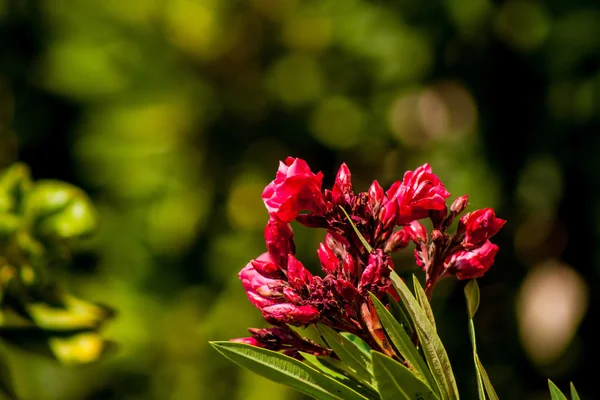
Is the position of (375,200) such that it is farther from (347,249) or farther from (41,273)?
(41,273)

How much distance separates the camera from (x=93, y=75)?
3000 millimetres

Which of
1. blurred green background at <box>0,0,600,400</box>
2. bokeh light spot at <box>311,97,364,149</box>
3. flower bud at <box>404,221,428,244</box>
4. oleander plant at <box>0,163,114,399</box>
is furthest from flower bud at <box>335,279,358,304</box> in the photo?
bokeh light spot at <box>311,97,364,149</box>

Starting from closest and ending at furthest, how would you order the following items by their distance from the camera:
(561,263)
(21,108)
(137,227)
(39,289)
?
(39,289) → (137,227) → (21,108) → (561,263)

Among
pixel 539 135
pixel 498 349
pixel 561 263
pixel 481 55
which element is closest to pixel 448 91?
pixel 481 55

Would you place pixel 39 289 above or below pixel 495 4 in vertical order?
below

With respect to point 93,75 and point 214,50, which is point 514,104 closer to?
point 214,50

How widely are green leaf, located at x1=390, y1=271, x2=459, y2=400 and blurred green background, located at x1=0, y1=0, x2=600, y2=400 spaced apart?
220 cm

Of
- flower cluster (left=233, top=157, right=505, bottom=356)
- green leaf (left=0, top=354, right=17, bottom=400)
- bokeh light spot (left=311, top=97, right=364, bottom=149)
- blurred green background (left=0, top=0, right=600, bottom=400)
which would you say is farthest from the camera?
bokeh light spot (left=311, top=97, right=364, bottom=149)

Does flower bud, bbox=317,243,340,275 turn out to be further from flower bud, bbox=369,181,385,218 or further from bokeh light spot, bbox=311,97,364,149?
bokeh light spot, bbox=311,97,364,149

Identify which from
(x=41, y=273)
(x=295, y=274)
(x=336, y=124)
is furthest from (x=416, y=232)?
(x=336, y=124)

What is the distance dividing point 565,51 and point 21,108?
2031 millimetres

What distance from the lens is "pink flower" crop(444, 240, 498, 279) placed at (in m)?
0.79

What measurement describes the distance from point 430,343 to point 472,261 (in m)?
0.14

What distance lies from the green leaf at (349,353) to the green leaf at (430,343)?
0.19 ft
